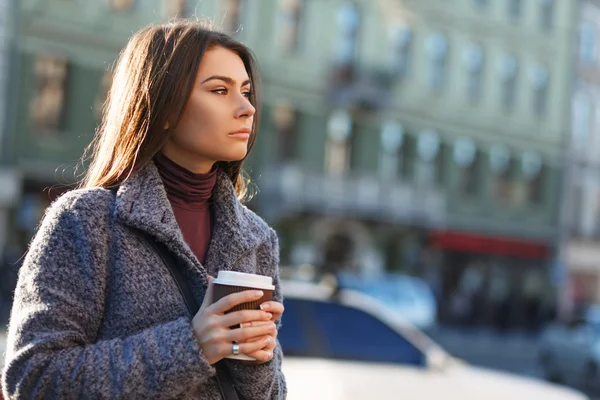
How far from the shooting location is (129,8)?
26.3 meters

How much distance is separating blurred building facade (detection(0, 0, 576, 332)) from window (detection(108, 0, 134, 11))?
5 cm

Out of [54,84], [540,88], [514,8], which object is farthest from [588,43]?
[54,84]

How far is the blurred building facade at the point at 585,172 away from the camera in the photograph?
3928 centimetres

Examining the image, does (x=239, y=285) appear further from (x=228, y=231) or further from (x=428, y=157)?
(x=428, y=157)

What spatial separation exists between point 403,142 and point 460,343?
979 centimetres

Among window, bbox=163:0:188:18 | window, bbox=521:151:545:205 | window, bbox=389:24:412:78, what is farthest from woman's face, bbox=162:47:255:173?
window, bbox=521:151:545:205

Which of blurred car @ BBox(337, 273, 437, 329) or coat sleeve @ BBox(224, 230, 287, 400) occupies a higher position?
coat sleeve @ BBox(224, 230, 287, 400)

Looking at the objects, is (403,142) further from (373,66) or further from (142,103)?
Result: (142,103)

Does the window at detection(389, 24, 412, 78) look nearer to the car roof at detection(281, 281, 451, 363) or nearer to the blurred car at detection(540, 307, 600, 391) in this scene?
the blurred car at detection(540, 307, 600, 391)

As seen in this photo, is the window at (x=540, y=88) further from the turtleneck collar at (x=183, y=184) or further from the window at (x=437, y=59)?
the turtleneck collar at (x=183, y=184)

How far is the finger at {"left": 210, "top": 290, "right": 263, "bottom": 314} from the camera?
2.00 metres

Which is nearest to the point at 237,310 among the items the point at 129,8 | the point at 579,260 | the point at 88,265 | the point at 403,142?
the point at 88,265

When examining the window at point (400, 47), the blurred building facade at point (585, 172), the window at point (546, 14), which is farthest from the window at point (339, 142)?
the blurred building facade at point (585, 172)

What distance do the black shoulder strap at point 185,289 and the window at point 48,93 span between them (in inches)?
892
